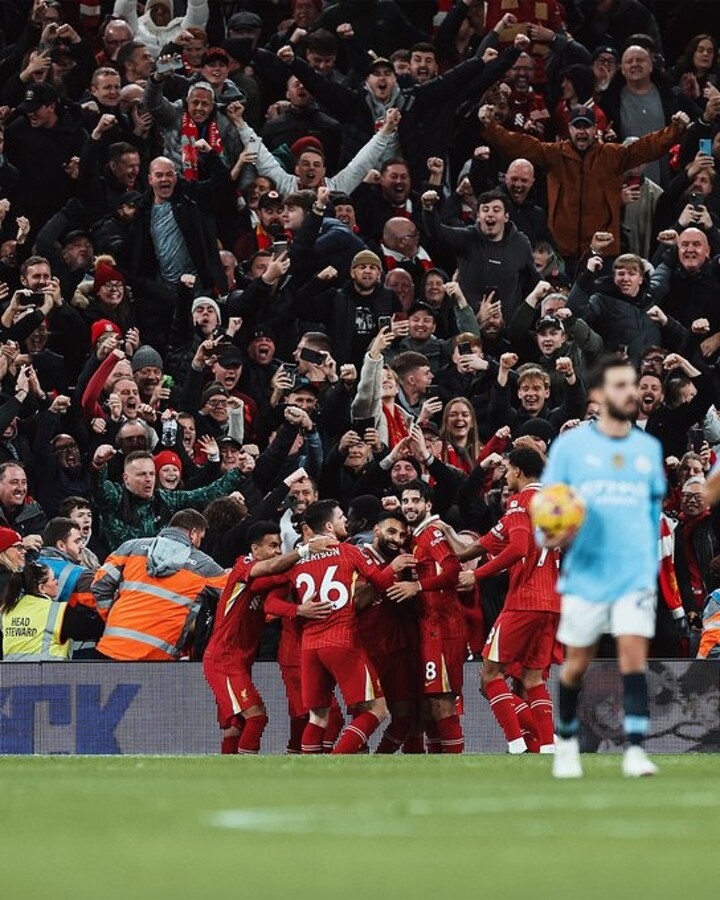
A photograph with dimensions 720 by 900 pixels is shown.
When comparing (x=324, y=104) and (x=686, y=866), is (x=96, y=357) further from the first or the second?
(x=686, y=866)

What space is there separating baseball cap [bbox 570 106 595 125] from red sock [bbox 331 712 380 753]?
7735 mm

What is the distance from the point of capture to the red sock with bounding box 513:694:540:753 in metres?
13.8

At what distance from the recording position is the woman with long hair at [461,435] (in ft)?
54.4

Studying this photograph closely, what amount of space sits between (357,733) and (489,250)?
20.2ft

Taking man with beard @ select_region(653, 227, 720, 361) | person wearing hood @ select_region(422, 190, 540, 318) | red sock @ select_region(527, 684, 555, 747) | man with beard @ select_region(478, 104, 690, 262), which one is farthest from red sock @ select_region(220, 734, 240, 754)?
man with beard @ select_region(478, 104, 690, 262)

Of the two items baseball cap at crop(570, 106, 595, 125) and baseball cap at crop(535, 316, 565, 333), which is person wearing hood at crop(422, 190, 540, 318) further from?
baseball cap at crop(570, 106, 595, 125)

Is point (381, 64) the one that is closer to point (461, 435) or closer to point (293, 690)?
point (461, 435)

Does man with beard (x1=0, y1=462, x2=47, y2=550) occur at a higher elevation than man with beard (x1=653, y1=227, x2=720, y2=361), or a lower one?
lower

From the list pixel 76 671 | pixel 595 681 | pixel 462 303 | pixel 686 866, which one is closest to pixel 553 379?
pixel 462 303

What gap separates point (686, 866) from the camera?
5.96 metres

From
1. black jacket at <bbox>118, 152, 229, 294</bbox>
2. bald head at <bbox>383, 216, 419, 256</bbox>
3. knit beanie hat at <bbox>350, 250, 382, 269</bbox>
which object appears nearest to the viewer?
knit beanie hat at <bbox>350, 250, 382, 269</bbox>

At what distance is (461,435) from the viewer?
16641 mm

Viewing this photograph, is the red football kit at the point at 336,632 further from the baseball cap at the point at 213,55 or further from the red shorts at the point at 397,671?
the baseball cap at the point at 213,55

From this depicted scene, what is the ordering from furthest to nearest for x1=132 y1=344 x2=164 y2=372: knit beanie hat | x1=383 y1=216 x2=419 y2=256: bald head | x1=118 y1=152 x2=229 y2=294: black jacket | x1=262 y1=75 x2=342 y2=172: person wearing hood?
x1=262 y1=75 x2=342 y2=172: person wearing hood, x1=383 y1=216 x2=419 y2=256: bald head, x1=118 y1=152 x2=229 y2=294: black jacket, x1=132 y1=344 x2=164 y2=372: knit beanie hat
